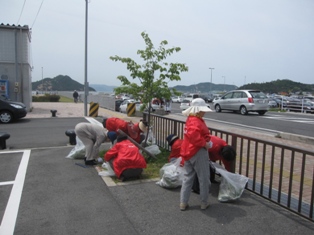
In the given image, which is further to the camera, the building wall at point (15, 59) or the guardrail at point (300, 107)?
the guardrail at point (300, 107)

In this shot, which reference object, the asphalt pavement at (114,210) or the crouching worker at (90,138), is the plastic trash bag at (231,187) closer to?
the asphalt pavement at (114,210)

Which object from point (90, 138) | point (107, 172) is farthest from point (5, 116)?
point (107, 172)

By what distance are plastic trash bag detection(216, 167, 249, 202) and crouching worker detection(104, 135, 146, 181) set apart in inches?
56.0

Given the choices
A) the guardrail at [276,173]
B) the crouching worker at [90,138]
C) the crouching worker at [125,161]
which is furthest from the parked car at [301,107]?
the crouching worker at [125,161]

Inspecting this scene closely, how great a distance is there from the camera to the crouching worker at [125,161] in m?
4.85

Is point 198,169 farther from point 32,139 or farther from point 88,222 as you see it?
point 32,139

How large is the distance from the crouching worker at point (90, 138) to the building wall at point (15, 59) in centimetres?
1306

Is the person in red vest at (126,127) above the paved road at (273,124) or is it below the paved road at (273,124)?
above

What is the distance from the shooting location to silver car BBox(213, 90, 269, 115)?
18547mm

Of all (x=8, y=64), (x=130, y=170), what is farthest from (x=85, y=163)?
(x=8, y=64)

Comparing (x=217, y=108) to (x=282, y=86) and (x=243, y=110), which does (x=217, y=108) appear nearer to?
(x=243, y=110)

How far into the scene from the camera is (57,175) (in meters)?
5.30

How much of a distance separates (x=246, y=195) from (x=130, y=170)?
1902mm

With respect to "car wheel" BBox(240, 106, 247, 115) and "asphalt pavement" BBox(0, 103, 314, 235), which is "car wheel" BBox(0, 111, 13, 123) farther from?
"car wheel" BBox(240, 106, 247, 115)
